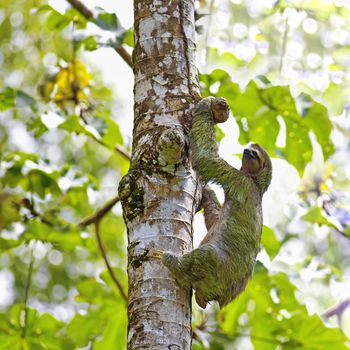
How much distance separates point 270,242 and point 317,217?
0.56 meters

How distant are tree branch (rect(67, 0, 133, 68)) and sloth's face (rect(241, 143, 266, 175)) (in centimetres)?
151

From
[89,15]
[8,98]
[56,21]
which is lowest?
[8,98]

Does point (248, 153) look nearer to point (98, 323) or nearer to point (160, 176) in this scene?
point (160, 176)

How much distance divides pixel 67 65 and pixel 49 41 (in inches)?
148

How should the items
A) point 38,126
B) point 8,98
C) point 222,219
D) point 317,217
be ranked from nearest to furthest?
point 222,219 → point 38,126 → point 8,98 → point 317,217

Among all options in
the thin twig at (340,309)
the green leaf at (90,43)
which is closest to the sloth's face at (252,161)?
the green leaf at (90,43)

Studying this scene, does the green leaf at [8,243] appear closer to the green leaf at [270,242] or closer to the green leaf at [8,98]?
the green leaf at [8,98]

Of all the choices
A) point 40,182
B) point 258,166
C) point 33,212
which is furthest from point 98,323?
point 258,166

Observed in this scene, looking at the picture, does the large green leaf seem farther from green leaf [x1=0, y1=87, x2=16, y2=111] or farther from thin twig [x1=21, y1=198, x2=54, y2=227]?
thin twig [x1=21, y1=198, x2=54, y2=227]

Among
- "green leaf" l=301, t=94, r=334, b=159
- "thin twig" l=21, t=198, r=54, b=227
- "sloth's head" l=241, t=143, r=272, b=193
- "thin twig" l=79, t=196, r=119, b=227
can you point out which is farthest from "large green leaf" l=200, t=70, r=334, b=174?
"thin twig" l=21, t=198, r=54, b=227

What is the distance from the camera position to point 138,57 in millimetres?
4219

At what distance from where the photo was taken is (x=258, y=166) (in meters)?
5.05

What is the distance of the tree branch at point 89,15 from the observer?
6.08 m

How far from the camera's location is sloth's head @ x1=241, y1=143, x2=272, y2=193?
5.03m
